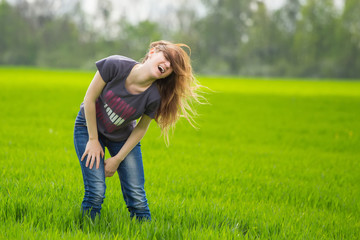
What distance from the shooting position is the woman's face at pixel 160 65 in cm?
345

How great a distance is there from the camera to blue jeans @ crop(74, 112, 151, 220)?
3.52 m

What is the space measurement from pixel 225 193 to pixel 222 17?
3071 inches

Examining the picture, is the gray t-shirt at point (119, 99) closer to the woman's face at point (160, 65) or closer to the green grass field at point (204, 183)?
the woman's face at point (160, 65)

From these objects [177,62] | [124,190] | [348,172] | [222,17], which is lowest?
[348,172]

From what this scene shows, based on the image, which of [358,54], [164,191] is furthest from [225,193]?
[358,54]

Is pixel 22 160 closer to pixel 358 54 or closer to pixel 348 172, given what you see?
pixel 348 172

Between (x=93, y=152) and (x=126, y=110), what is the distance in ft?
1.48

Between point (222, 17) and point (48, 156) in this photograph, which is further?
point (222, 17)

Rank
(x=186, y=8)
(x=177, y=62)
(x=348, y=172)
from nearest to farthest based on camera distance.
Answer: (x=177, y=62)
(x=348, y=172)
(x=186, y=8)

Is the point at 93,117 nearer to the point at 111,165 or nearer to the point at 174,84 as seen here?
the point at 111,165

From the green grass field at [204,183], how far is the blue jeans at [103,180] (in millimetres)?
137

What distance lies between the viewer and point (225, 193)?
5.09 metres

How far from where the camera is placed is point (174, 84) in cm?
368

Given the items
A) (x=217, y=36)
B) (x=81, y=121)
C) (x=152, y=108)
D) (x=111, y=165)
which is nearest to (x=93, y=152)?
(x=111, y=165)
